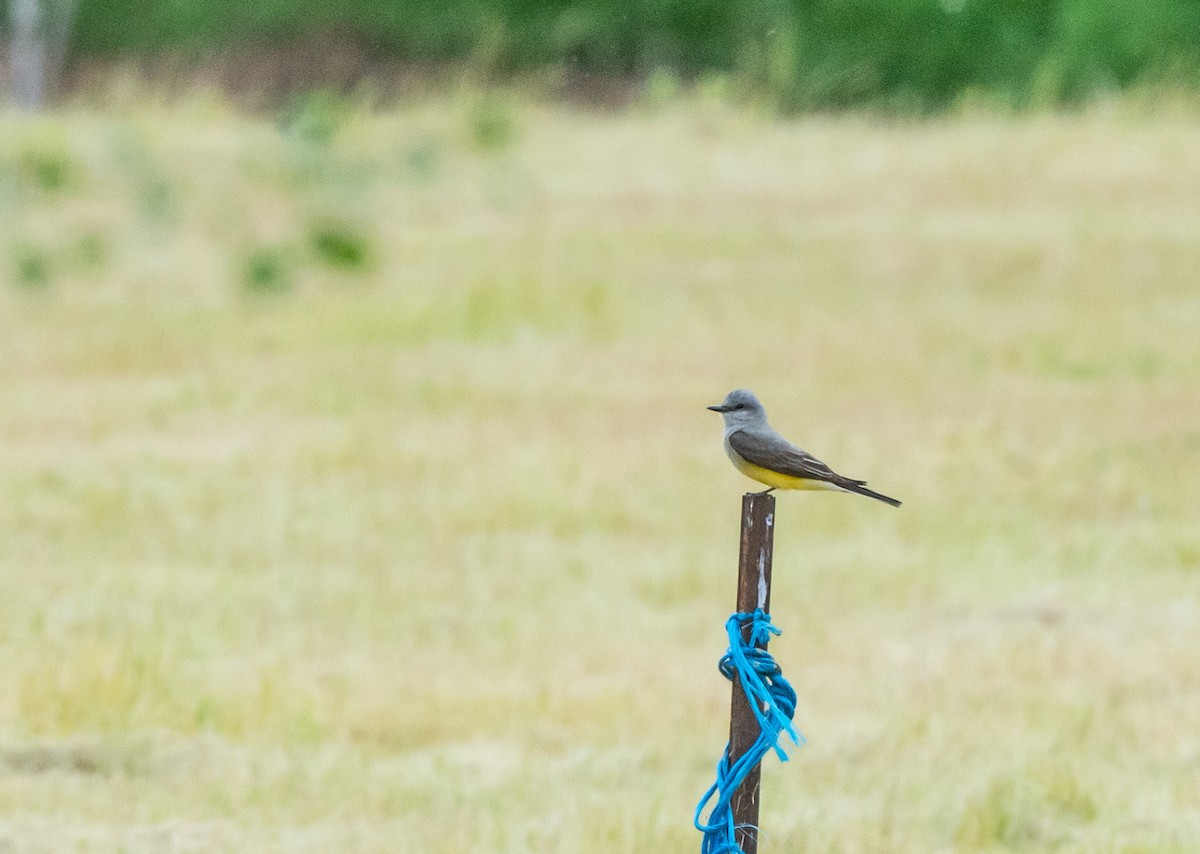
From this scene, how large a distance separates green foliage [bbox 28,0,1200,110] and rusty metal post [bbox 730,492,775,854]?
109ft

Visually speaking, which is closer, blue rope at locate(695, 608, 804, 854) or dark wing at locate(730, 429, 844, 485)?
blue rope at locate(695, 608, 804, 854)

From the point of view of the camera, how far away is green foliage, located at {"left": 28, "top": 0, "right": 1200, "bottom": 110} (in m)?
38.4

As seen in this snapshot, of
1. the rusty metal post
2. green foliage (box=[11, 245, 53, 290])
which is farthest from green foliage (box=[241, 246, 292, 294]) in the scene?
the rusty metal post

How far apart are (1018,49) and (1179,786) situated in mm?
34114

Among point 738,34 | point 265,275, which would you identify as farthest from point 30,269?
point 738,34

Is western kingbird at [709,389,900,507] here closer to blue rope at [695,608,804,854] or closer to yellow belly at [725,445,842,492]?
yellow belly at [725,445,842,492]

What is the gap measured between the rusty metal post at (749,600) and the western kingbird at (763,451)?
27.4 inches

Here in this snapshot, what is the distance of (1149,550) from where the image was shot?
11.6 meters

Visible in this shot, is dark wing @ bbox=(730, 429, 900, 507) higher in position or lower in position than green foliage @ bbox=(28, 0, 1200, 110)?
lower

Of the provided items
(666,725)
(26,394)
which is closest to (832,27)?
(26,394)

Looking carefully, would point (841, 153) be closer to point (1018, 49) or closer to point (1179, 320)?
point (1179, 320)

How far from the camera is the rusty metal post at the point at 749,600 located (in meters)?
4.68

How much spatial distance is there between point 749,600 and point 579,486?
27.7 ft

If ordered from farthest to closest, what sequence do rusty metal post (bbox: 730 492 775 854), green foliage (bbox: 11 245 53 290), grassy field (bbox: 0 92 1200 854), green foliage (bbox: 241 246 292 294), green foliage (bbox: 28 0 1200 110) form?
green foliage (bbox: 28 0 1200 110) < green foliage (bbox: 11 245 53 290) < green foliage (bbox: 241 246 292 294) < grassy field (bbox: 0 92 1200 854) < rusty metal post (bbox: 730 492 775 854)
